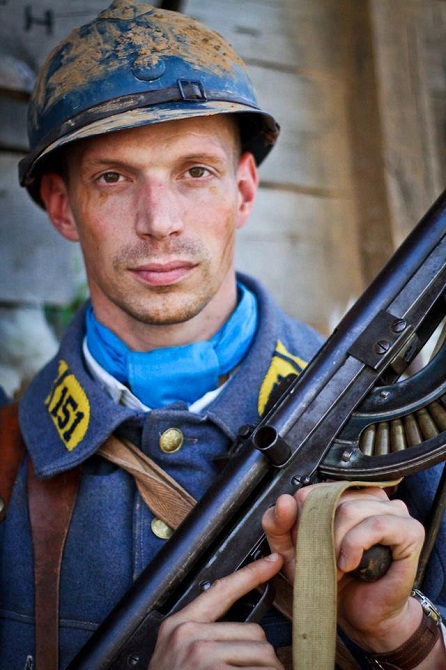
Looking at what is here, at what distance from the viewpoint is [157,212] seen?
2307mm

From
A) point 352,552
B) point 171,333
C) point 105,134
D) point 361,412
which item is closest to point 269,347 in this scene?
point 171,333

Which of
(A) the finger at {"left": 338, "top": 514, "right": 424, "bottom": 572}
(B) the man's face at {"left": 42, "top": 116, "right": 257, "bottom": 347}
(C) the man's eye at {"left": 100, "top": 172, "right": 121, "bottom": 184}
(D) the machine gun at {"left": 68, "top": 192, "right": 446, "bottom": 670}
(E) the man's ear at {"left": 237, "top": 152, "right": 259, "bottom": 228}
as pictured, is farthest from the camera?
(E) the man's ear at {"left": 237, "top": 152, "right": 259, "bottom": 228}

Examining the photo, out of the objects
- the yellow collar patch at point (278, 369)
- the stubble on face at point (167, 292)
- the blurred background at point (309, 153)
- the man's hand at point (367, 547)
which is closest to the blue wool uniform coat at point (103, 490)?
the yellow collar patch at point (278, 369)

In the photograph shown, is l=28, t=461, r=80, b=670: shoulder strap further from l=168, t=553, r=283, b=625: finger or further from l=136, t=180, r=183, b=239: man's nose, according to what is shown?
l=136, t=180, r=183, b=239: man's nose

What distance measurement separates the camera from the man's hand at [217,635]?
1720 millimetres

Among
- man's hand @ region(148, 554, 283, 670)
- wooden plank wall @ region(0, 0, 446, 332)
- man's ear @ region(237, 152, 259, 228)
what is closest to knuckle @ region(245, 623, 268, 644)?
man's hand @ region(148, 554, 283, 670)

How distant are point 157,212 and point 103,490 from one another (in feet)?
2.39

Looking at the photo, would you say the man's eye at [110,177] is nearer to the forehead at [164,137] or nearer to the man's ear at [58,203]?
the forehead at [164,137]

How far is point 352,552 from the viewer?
5.58ft

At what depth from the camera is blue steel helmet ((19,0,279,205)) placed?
2.36 meters

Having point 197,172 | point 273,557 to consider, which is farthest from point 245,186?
point 273,557

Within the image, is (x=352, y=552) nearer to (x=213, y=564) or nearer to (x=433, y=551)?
(x=213, y=564)

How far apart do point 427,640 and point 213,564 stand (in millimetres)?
469

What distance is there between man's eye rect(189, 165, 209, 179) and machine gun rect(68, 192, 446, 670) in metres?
0.64
